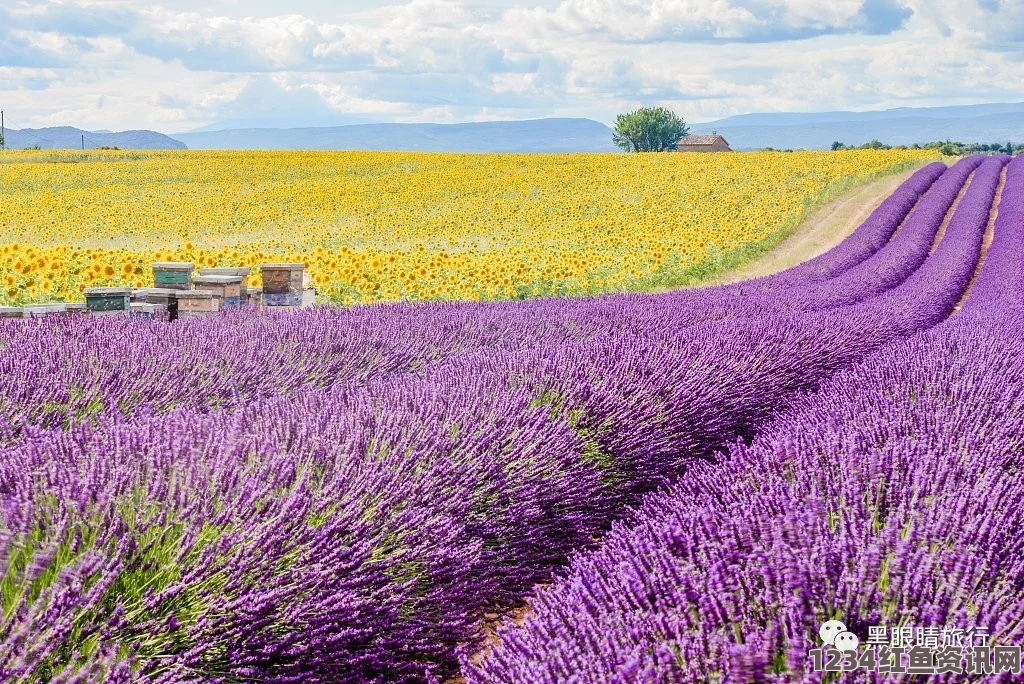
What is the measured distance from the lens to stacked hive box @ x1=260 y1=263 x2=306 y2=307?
730 centimetres

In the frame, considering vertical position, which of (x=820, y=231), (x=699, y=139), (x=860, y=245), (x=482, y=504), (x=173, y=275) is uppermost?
(x=699, y=139)

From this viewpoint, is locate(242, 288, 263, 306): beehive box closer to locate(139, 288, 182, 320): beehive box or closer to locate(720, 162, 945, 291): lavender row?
locate(139, 288, 182, 320): beehive box

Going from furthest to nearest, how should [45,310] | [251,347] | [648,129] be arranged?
1. [648,129]
2. [45,310]
3. [251,347]

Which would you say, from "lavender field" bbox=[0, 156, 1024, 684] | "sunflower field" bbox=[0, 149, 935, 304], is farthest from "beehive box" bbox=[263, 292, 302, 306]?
"lavender field" bbox=[0, 156, 1024, 684]

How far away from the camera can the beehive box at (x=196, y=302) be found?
639 centimetres

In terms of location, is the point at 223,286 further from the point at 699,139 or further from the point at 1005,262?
the point at 699,139

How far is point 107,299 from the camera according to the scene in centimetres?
599

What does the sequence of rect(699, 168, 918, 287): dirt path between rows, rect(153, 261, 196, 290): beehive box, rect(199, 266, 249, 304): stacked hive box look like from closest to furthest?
rect(153, 261, 196, 290): beehive box < rect(199, 266, 249, 304): stacked hive box < rect(699, 168, 918, 287): dirt path between rows

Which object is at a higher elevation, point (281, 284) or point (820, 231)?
point (820, 231)

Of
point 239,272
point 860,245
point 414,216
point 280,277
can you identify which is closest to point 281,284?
point 280,277

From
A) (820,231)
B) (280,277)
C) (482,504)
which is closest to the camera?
(482,504)

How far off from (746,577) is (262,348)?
10.6 ft

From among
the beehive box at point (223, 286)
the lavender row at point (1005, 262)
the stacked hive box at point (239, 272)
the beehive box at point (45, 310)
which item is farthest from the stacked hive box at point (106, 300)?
the lavender row at point (1005, 262)

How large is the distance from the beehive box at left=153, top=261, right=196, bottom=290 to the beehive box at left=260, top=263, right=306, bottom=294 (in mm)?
761
